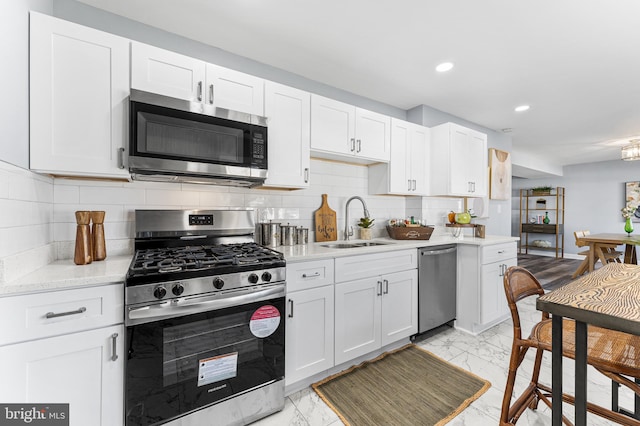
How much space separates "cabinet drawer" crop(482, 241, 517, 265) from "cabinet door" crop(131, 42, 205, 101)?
289cm

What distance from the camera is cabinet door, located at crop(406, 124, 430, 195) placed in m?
3.11

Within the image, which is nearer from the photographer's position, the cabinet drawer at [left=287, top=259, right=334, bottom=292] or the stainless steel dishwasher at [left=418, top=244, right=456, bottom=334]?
the cabinet drawer at [left=287, top=259, right=334, bottom=292]

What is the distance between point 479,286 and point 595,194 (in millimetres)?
7238

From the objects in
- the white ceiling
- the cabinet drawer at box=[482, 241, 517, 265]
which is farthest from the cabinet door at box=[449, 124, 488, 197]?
the cabinet drawer at box=[482, 241, 517, 265]

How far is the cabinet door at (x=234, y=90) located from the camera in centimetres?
188

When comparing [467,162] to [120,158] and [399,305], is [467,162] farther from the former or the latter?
[120,158]

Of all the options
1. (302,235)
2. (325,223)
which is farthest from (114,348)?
(325,223)

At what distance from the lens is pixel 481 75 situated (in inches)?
108

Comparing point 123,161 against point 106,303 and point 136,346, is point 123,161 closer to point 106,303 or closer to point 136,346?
point 106,303

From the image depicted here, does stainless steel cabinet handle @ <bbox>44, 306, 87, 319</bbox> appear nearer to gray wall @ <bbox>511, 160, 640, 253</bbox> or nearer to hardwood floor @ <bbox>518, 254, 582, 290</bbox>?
hardwood floor @ <bbox>518, 254, 582, 290</bbox>

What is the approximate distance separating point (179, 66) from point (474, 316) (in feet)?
Result: 10.8

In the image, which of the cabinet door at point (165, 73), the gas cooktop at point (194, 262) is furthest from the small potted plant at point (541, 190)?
the cabinet door at point (165, 73)

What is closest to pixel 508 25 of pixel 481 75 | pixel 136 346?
pixel 481 75

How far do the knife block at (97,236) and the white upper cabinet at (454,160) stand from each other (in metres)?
3.15
